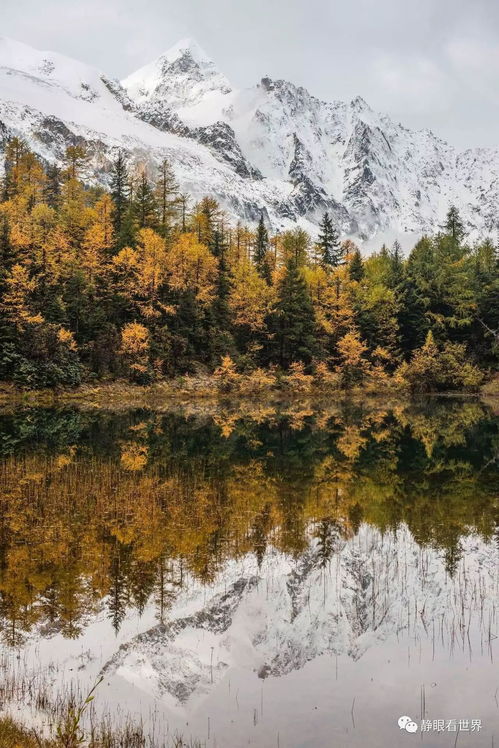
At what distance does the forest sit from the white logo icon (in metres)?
47.1

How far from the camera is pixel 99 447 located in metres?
27.2

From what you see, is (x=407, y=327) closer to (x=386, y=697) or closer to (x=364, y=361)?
(x=364, y=361)

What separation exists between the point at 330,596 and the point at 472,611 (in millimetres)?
2435

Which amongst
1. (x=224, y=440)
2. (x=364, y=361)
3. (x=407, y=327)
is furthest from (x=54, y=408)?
(x=407, y=327)

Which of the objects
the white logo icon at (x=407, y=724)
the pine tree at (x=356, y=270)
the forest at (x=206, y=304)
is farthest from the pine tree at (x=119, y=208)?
the white logo icon at (x=407, y=724)

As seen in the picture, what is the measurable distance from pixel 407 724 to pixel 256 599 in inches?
166

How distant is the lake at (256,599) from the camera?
7.57m

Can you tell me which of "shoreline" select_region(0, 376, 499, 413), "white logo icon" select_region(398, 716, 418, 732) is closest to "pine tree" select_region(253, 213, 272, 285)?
"shoreline" select_region(0, 376, 499, 413)

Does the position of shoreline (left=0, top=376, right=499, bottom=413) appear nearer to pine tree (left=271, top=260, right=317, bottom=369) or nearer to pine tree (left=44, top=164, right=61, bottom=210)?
pine tree (left=271, top=260, right=317, bottom=369)

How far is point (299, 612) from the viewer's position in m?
10.6

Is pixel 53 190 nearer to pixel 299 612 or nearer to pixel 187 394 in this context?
pixel 187 394

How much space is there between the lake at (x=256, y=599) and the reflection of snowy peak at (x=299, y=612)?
38 millimetres

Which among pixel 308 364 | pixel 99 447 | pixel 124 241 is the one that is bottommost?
pixel 99 447

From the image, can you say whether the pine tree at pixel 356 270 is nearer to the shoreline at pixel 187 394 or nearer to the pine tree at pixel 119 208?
the shoreline at pixel 187 394
